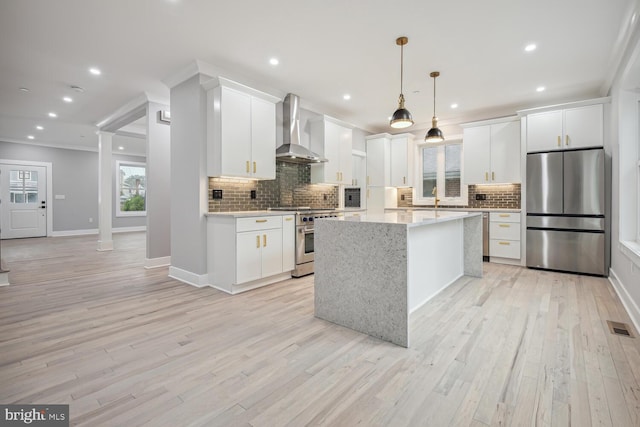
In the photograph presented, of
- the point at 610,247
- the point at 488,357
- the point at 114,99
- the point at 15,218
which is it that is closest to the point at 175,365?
the point at 488,357

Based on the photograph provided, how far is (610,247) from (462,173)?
8.13 feet

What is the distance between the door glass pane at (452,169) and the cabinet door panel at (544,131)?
1.44 metres

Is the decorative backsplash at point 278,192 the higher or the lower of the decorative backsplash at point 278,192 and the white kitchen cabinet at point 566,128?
the lower

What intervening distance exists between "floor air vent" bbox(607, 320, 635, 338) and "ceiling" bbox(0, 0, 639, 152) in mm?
2620

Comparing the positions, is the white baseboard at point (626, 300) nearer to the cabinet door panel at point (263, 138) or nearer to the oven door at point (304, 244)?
the oven door at point (304, 244)

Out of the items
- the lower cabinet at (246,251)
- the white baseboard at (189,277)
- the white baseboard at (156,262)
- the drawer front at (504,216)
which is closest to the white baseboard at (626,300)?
the drawer front at (504,216)

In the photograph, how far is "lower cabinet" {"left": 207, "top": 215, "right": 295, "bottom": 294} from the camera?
3449mm

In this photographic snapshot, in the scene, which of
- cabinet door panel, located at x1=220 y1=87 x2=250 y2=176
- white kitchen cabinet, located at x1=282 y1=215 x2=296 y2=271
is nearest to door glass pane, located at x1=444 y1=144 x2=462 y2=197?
white kitchen cabinet, located at x1=282 y1=215 x2=296 y2=271

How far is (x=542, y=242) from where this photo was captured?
4.57 m

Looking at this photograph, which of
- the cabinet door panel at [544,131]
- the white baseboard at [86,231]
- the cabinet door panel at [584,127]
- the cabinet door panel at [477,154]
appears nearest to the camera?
the cabinet door panel at [584,127]

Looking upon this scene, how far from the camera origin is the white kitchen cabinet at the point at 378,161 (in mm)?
6418

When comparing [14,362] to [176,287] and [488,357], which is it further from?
[488,357]

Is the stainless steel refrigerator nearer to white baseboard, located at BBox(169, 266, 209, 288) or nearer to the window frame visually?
the window frame

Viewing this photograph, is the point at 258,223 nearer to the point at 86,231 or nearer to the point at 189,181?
the point at 189,181
